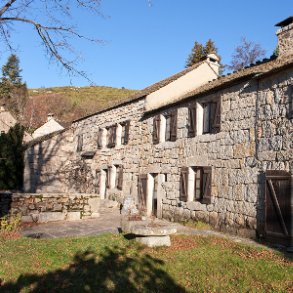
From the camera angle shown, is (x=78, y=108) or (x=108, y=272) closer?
(x=108, y=272)

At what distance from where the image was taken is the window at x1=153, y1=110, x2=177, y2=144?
13961 mm

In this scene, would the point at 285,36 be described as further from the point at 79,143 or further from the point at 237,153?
the point at 79,143

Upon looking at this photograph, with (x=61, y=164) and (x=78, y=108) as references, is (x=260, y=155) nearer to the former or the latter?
(x=61, y=164)

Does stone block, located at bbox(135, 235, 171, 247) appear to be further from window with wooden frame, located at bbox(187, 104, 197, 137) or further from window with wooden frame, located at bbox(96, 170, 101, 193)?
window with wooden frame, located at bbox(96, 170, 101, 193)

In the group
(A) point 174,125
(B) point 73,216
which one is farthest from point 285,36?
(B) point 73,216

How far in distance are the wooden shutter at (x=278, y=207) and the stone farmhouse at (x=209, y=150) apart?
0.03 meters

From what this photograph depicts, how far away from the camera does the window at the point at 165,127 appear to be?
14.0m

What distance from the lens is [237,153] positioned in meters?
10.6

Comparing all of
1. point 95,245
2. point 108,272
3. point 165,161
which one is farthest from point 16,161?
point 108,272

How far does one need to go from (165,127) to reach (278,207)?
6.89 m

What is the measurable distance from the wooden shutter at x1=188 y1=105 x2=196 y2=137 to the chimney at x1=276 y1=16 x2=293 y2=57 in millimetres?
3566

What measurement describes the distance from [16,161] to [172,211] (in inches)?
468

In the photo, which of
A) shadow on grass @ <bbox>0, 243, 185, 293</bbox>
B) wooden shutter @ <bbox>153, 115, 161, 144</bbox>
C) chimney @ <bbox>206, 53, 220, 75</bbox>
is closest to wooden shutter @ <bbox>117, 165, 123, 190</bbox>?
wooden shutter @ <bbox>153, 115, 161, 144</bbox>

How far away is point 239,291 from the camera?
5.42m
